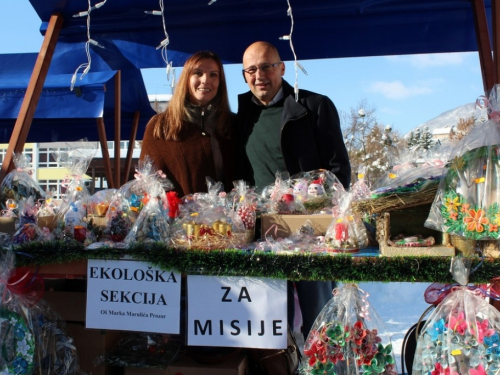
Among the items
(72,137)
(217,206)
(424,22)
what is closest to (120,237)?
(217,206)

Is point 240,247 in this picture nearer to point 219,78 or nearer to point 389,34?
point 219,78

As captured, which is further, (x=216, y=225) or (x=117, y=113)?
(x=117, y=113)

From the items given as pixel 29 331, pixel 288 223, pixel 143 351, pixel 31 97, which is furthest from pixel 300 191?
pixel 31 97

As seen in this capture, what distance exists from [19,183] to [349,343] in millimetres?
2013

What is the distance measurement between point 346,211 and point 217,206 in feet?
2.11

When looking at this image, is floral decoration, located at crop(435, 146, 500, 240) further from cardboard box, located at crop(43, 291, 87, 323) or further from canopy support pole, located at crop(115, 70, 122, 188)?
canopy support pole, located at crop(115, 70, 122, 188)

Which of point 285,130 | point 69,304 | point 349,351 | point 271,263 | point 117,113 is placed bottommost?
point 349,351

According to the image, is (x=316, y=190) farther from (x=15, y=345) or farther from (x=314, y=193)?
(x=15, y=345)

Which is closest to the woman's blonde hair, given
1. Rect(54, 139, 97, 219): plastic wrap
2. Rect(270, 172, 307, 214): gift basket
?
Rect(54, 139, 97, 219): plastic wrap

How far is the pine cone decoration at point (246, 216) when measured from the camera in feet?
7.53

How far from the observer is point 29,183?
275 centimetres

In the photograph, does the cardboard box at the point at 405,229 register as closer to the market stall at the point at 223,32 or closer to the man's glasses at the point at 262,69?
the market stall at the point at 223,32

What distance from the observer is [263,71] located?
275 centimetres

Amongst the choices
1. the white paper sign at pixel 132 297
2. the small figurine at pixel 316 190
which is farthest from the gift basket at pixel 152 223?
the small figurine at pixel 316 190
